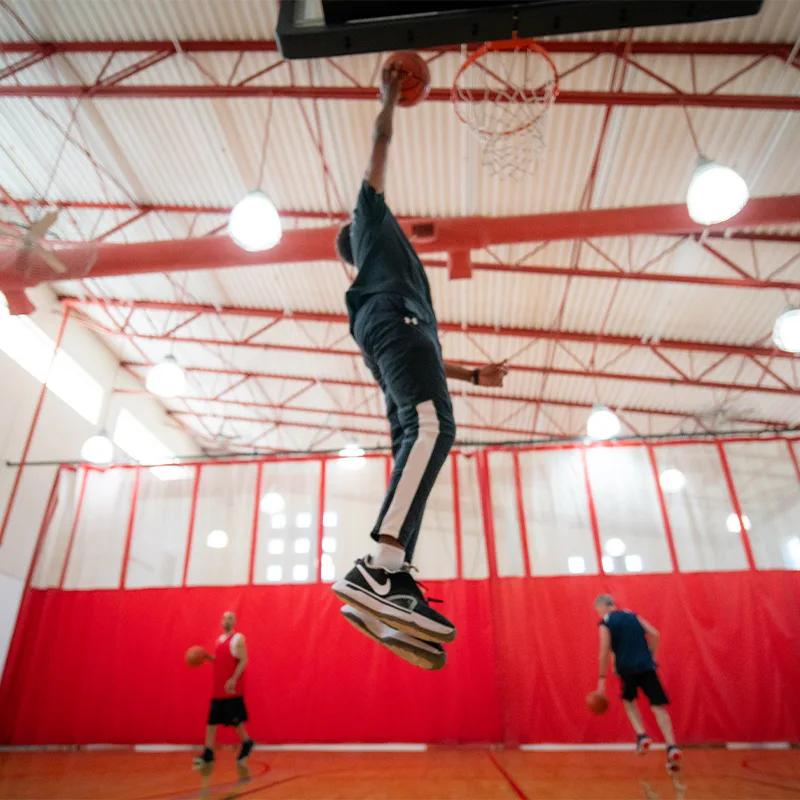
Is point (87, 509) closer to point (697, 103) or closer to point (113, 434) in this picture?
point (113, 434)

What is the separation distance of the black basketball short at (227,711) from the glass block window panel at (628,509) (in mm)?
4178

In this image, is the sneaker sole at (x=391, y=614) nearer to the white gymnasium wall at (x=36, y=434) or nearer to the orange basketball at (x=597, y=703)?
the orange basketball at (x=597, y=703)

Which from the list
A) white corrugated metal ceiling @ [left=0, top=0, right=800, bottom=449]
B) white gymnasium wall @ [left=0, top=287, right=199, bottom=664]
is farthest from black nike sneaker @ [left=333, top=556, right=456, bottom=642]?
white gymnasium wall @ [left=0, top=287, right=199, bottom=664]

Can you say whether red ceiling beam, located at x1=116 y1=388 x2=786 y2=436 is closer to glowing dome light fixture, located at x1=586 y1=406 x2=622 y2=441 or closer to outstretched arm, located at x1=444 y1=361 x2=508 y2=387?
glowing dome light fixture, located at x1=586 y1=406 x2=622 y2=441

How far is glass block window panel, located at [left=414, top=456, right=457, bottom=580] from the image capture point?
6559 millimetres

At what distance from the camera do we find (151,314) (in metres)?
11.7

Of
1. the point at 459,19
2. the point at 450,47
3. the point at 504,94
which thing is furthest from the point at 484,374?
the point at 450,47

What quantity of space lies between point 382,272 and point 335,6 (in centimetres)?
89

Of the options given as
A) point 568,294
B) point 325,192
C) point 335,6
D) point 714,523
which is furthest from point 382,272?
point 568,294

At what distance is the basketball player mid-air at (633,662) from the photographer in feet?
15.5

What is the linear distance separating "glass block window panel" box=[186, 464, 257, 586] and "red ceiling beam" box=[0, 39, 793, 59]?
4.98 metres

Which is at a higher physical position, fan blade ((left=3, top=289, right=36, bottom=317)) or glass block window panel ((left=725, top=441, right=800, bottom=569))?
fan blade ((left=3, top=289, right=36, bottom=317))

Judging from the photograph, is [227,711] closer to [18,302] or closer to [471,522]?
[471,522]

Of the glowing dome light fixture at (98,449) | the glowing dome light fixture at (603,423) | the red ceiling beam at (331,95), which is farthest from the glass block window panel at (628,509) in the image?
the glowing dome light fixture at (98,449)
